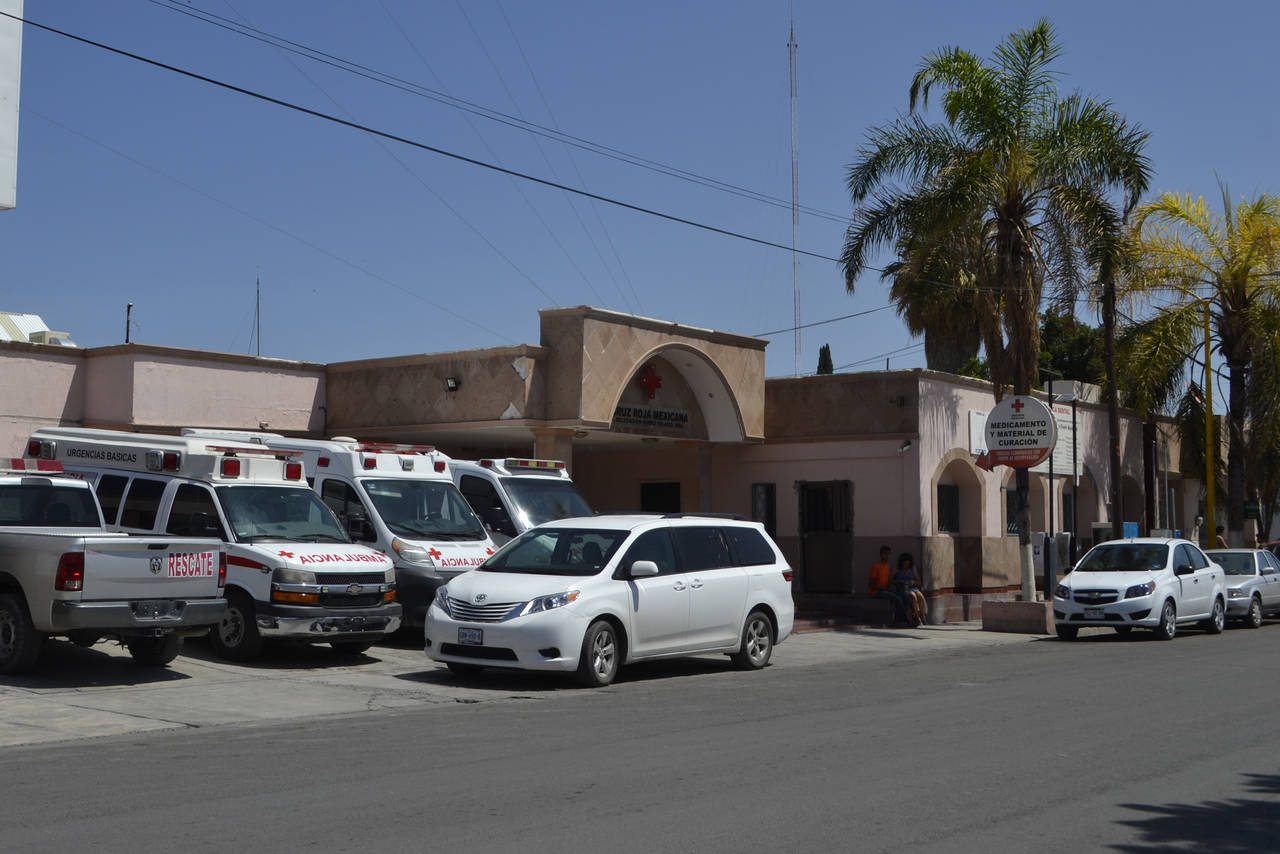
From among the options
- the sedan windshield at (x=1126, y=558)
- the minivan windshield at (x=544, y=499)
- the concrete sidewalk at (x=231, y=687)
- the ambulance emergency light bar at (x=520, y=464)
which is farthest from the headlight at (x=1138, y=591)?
the ambulance emergency light bar at (x=520, y=464)

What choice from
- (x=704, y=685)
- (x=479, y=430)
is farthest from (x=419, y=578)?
(x=479, y=430)

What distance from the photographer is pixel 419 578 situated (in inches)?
647

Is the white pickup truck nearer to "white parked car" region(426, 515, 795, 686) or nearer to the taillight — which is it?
the taillight

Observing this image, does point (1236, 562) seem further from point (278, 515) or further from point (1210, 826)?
point (1210, 826)

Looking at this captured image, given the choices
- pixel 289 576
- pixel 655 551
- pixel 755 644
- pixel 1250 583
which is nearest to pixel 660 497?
pixel 1250 583

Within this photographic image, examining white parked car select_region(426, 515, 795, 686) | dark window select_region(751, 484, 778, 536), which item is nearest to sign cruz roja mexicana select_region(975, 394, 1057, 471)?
dark window select_region(751, 484, 778, 536)

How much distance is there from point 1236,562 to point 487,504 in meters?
15.8

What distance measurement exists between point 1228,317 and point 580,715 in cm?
2486

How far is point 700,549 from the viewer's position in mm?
15250

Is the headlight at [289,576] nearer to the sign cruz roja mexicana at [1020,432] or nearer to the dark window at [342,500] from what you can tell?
the dark window at [342,500]

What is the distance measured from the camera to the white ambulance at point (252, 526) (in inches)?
561

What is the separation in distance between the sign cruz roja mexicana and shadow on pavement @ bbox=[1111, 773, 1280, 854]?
14.8 metres

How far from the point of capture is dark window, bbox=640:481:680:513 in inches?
1129

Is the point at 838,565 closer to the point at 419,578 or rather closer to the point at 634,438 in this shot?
the point at 634,438
